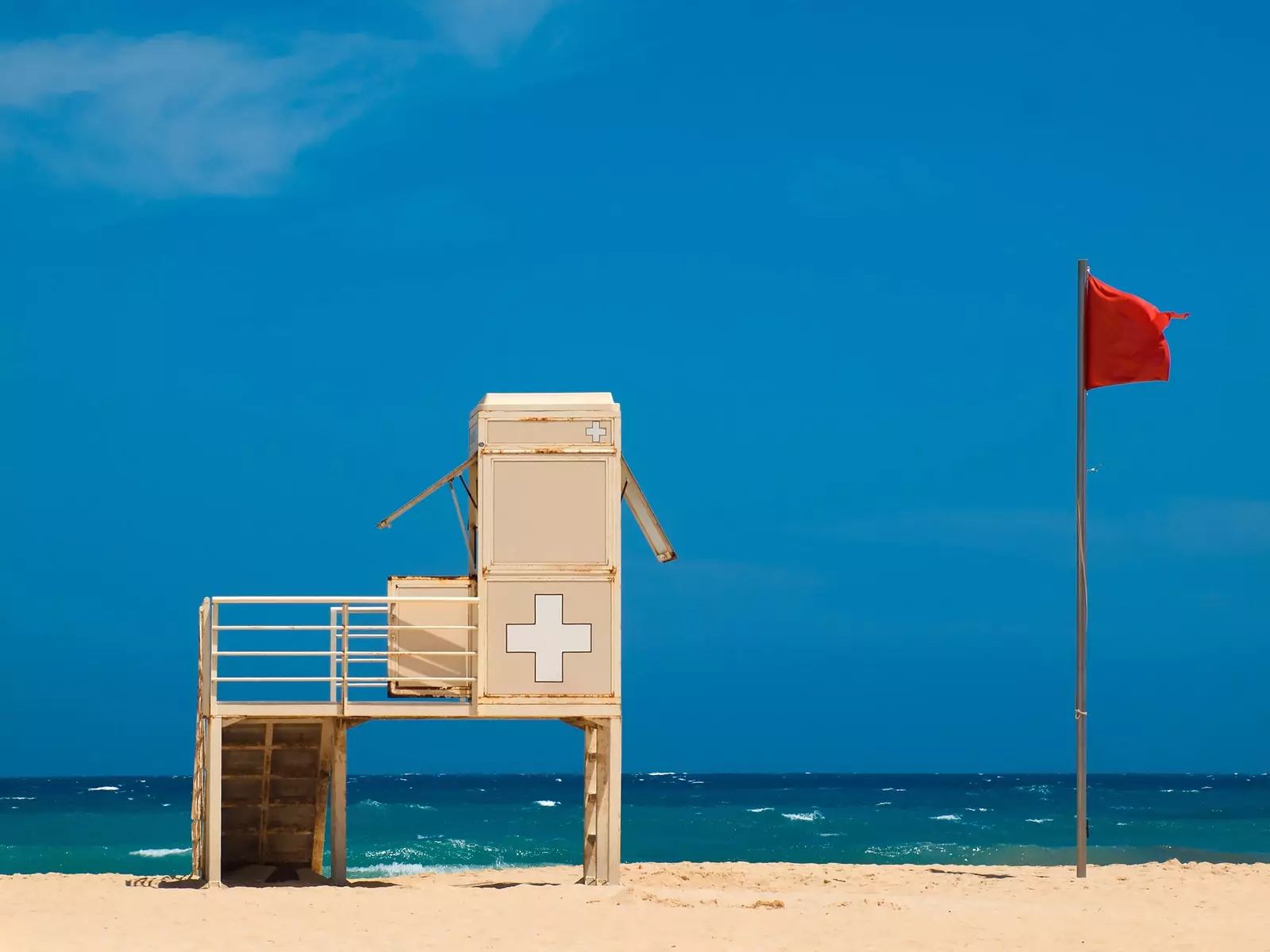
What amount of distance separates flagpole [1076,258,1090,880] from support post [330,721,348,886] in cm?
931

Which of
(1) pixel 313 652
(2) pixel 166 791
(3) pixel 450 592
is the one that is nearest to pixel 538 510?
(3) pixel 450 592

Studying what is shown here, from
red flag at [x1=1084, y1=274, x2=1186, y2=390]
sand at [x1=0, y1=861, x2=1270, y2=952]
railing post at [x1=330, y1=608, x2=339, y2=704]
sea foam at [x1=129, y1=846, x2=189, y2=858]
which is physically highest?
red flag at [x1=1084, y1=274, x2=1186, y2=390]

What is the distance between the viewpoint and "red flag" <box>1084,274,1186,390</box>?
838 inches

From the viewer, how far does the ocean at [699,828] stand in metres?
40.7

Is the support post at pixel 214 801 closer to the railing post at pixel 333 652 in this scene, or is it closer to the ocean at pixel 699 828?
the railing post at pixel 333 652

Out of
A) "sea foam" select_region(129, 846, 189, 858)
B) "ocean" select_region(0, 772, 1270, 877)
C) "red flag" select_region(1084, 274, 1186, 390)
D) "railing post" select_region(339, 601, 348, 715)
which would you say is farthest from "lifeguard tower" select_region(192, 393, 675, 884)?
"sea foam" select_region(129, 846, 189, 858)

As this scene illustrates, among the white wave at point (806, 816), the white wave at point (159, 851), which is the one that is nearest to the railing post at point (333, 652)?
the white wave at point (159, 851)

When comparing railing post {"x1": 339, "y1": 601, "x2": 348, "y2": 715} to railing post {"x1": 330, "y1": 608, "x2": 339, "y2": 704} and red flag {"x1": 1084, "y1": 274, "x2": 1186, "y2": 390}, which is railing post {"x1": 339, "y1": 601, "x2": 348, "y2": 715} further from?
red flag {"x1": 1084, "y1": 274, "x2": 1186, "y2": 390}

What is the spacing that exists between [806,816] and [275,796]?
44394mm

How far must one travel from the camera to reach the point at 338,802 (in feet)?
65.6

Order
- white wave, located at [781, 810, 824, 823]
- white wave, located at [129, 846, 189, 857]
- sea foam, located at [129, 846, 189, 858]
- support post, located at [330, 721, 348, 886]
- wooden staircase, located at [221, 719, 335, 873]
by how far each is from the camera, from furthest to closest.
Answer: white wave, located at [781, 810, 824, 823] → white wave, located at [129, 846, 189, 857] → sea foam, located at [129, 846, 189, 858] → wooden staircase, located at [221, 719, 335, 873] → support post, located at [330, 721, 348, 886]

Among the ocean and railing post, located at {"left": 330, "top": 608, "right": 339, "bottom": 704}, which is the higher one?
railing post, located at {"left": 330, "top": 608, "right": 339, "bottom": 704}

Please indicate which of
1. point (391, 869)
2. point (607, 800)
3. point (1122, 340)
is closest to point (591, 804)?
point (607, 800)

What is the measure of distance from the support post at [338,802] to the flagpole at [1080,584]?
9307 mm
